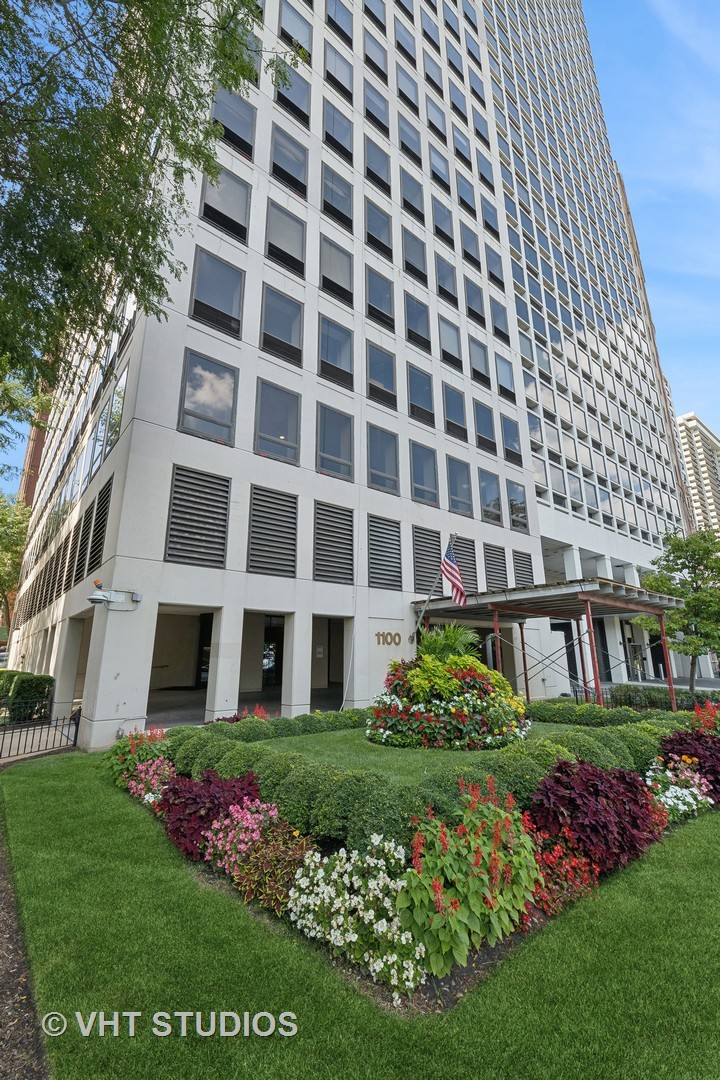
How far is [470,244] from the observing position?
2408 cm

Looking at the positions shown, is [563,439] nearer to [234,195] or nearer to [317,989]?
[234,195]

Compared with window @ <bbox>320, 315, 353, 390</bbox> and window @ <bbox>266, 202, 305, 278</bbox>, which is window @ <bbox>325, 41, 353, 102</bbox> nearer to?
window @ <bbox>266, 202, 305, 278</bbox>

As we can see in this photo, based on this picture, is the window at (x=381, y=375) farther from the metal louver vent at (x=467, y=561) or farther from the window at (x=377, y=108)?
the window at (x=377, y=108)

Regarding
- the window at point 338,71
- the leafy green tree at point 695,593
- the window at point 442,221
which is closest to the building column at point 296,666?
the leafy green tree at point 695,593

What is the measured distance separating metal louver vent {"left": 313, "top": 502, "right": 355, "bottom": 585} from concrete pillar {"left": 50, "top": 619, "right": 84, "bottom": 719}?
8965 mm

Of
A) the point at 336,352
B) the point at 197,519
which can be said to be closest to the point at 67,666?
the point at 197,519

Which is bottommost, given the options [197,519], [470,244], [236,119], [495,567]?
[197,519]

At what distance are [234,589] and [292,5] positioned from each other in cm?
2123

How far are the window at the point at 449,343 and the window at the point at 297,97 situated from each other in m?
8.69

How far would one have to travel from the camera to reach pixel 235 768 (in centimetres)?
631

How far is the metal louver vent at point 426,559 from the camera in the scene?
57.8ft

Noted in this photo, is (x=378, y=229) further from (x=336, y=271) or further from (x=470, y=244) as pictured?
(x=470, y=244)

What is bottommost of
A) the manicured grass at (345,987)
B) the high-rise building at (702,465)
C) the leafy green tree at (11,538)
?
the manicured grass at (345,987)

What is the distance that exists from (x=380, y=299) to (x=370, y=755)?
54.7 feet
